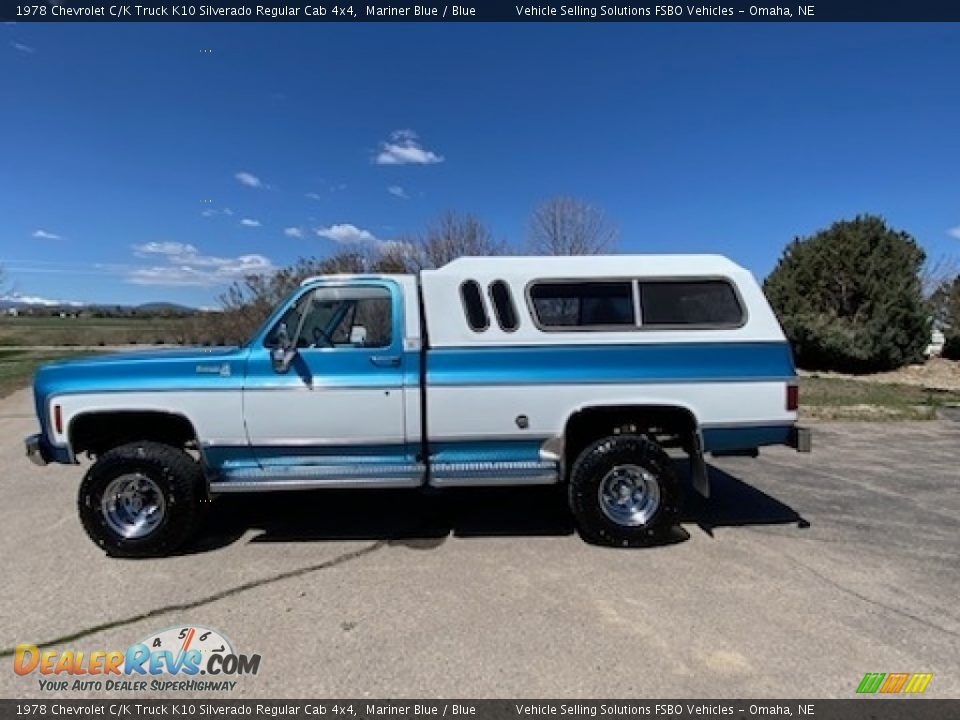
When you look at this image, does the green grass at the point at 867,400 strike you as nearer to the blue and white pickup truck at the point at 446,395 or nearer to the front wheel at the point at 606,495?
the blue and white pickup truck at the point at 446,395

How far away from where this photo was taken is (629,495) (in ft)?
16.0

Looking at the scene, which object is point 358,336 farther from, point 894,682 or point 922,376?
point 922,376

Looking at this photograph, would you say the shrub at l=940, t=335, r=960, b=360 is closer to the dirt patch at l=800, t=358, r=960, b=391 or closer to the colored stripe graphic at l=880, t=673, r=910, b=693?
the dirt patch at l=800, t=358, r=960, b=391

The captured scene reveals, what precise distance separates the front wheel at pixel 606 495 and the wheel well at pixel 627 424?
8.4 inches

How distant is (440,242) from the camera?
55.6ft

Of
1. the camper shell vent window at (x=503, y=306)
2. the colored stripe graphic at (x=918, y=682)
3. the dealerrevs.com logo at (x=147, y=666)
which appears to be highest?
the camper shell vent window at (x=503, y=306)

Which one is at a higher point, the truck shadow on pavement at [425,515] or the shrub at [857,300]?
the shrub at [857,300]

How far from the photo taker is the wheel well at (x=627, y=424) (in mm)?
4797

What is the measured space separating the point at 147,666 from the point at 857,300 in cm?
2132

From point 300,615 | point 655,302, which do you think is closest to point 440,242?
point 655,302

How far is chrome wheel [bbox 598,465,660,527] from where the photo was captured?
187 inches

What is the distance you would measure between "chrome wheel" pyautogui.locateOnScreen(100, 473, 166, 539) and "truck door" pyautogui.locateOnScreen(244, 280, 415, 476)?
0.85m
